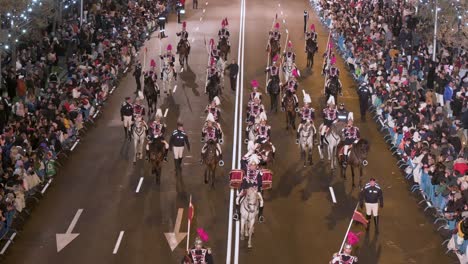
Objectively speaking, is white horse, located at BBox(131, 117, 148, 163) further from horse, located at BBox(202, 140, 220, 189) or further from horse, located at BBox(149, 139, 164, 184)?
horse, located at BBox(202, 140, 220, 189)

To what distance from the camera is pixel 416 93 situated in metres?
41.4

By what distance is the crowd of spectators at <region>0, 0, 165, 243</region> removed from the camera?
32.1m

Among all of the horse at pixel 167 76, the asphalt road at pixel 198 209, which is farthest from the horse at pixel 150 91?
the horse at pixel 167 76

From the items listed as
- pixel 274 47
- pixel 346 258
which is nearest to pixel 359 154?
pixel 346 258

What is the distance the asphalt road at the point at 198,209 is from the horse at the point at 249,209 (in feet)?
2.19

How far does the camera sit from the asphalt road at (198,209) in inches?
1109

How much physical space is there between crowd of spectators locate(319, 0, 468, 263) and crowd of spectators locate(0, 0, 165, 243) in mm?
12608

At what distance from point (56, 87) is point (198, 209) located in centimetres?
1329

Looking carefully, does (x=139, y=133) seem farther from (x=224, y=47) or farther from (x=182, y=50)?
(x=224, y=47)

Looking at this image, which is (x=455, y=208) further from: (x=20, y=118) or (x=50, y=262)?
(x=20, y=118)

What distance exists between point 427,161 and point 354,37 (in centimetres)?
2408

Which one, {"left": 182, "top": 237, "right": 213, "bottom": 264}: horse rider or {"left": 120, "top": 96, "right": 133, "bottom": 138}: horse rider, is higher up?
{"left": 182, "top": 237, "right": 213, "bottom": 264}: horse rider

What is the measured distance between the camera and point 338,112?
36.8 metres

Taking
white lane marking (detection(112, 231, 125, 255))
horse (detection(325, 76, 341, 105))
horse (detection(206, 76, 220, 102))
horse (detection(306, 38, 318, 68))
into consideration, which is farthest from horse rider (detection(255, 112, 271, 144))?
horse (detection(306, 38, 318, 68))
